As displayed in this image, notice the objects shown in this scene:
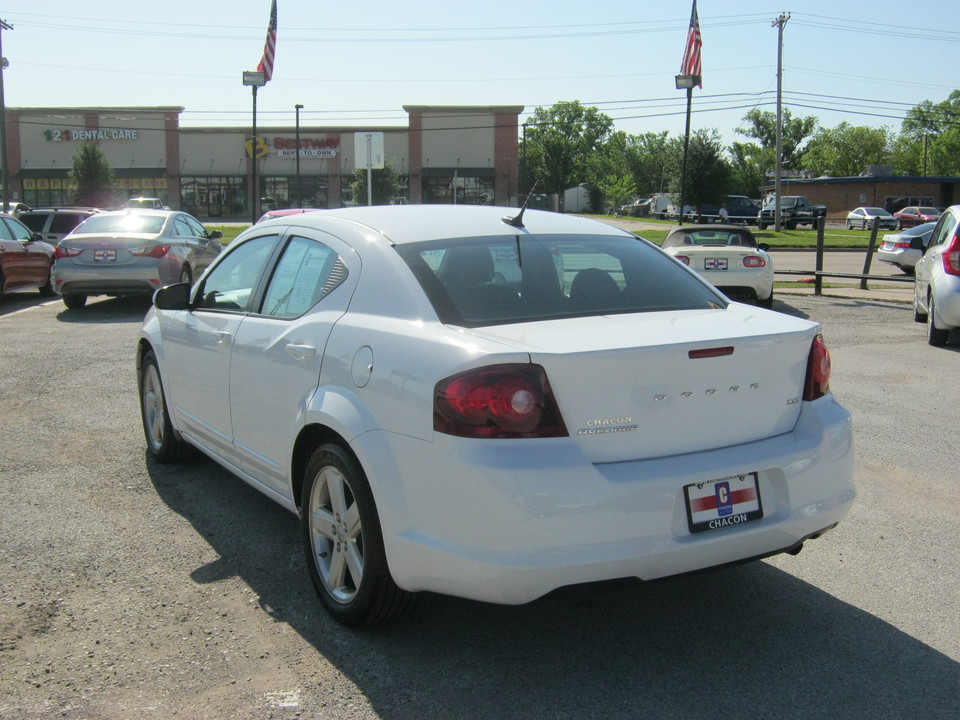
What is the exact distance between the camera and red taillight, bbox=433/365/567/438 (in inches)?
120

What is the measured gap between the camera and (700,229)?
50.8 ft

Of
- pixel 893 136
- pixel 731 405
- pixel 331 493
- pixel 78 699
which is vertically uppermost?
pixel 893 136

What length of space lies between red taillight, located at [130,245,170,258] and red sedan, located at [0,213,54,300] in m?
2.65

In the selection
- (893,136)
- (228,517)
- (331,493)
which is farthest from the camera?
(893,136)

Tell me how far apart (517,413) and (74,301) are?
13629 millimetres

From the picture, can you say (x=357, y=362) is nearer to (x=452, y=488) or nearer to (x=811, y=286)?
(x=452, y=488)

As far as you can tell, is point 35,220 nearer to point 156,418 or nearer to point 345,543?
point 156,418

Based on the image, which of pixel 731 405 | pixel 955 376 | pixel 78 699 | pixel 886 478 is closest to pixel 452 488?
pixel 731 405

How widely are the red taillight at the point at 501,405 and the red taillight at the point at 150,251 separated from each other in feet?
40.2

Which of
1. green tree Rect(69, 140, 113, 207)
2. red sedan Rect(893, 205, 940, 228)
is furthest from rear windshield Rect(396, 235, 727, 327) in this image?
red sedan Rect(893, 205, 940, 228)

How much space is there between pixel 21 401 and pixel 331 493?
533cm

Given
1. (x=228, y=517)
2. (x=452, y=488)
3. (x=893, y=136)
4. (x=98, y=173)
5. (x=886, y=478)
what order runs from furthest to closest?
(x=893, y=136) → (x=98, y=173) → (x=886, y=478) → (x=228, y=517) → (x=452, y=488)

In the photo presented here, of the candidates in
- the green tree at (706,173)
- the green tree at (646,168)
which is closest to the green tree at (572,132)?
the green tree at (646,168)

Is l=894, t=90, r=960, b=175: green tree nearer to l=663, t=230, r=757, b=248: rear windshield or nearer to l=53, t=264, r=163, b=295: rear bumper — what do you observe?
l=663, t=230, r=757, b=248: rear windshield
